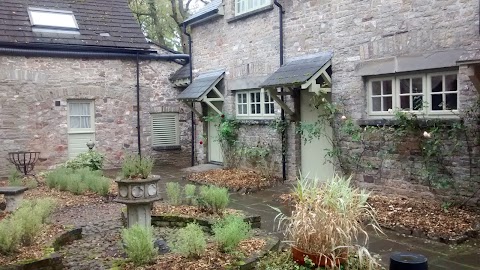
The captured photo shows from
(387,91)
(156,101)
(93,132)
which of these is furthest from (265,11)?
(93,132)

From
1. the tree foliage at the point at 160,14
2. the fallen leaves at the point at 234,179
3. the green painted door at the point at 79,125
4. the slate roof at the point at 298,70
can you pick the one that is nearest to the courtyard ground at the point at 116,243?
the fallen leaves at the point at 234,179

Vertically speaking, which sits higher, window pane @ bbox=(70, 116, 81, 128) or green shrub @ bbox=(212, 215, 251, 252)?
window pane @ bbox=(70, 116, 81, 128)

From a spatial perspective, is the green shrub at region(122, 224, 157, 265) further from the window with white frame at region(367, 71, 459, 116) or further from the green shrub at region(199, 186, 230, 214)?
the window with white frame at region(367, 71, 459, 116)

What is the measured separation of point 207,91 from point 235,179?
316cm

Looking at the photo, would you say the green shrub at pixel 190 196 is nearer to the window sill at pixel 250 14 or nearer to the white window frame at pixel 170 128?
the window sill at pixel 250 14

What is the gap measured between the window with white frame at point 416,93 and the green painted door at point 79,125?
965cm

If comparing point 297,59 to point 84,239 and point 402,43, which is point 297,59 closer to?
point 402,43

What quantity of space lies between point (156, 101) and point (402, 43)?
9.82 m

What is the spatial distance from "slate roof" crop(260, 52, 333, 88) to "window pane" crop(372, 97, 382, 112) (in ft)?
4.34

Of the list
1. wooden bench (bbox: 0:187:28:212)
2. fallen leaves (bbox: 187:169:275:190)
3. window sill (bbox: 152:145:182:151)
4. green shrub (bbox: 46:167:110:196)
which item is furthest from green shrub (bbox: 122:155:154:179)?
window sill (bbox: 152:145:182:151)

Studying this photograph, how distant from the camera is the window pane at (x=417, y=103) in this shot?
8031mm

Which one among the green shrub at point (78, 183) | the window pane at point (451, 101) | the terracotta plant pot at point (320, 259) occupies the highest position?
the window pane at point (451, 101)

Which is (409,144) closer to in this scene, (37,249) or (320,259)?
(320,259)

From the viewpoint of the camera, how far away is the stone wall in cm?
1362
